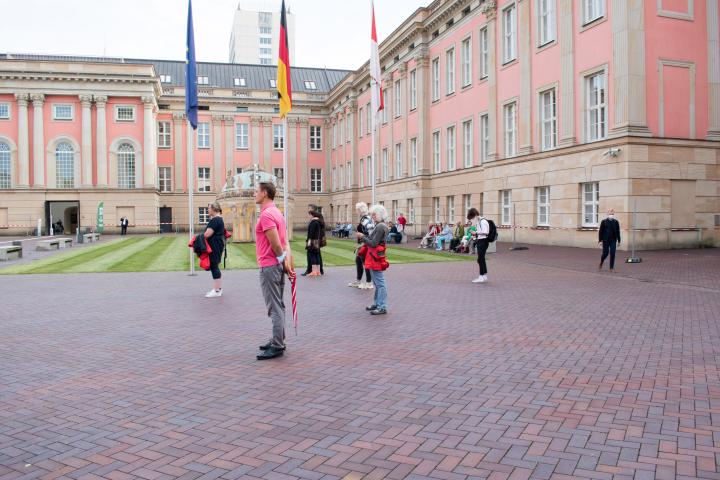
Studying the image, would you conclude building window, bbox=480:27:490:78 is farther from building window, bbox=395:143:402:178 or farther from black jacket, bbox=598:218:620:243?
black jacket, bbox=598:218:620:243

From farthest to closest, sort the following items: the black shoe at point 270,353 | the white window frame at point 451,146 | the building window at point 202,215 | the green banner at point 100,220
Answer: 1. the building window at point 202,215
2. the green banner at point 100,220
3. the white window frame at point 451,146
4. the black shoe at point 270,353

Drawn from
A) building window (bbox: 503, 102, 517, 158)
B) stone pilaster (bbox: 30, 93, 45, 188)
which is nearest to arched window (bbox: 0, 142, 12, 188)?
stone pilaster (bbox: 30, 93, 45, 188)

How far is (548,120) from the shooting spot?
1144 inches

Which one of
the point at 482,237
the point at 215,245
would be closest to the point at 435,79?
the point at 482,237

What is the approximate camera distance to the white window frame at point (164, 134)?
Answer: 64.8 metres

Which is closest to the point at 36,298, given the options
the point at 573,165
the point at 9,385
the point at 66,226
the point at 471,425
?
the point at 9,385

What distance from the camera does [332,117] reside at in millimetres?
68188

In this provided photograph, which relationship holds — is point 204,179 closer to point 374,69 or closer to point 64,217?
point 64,217

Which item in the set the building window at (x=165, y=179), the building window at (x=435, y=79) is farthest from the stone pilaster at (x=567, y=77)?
the building window at (x=165, y=179)

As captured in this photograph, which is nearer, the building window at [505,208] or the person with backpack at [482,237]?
the person with backpack at [482,237]

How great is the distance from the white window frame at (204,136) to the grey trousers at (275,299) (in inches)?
2433

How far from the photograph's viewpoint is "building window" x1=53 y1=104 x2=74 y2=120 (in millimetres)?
55312

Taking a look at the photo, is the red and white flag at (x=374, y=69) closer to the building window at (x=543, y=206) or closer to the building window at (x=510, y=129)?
the building window at (x=543, y=206)

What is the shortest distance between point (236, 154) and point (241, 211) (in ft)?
112
